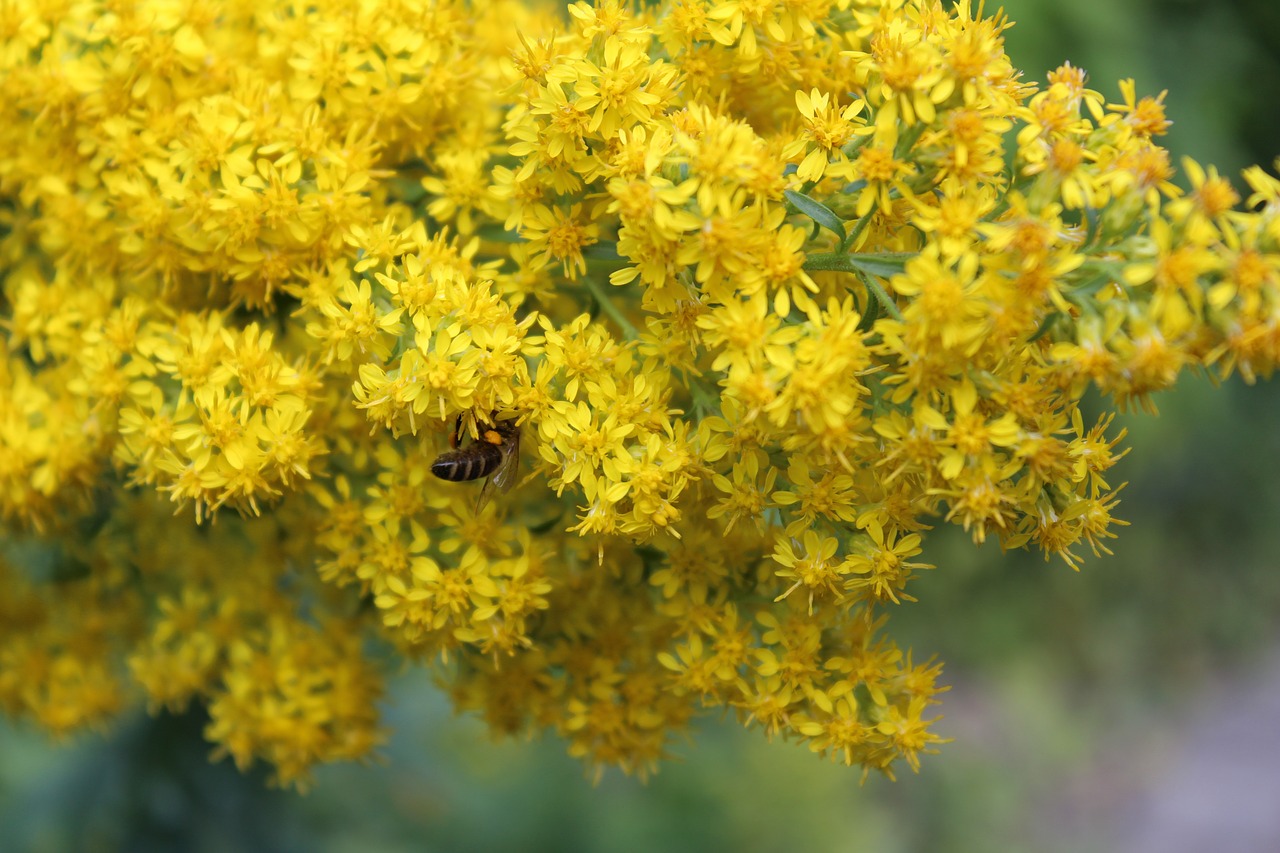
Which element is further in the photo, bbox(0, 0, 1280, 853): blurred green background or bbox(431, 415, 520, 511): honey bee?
bbox(0, 0, 1280, 853): blurred green background

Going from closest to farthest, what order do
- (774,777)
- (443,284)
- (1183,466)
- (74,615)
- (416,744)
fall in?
1. (443,284)
2. (74,615)
3. (416,744)
4. (774,777)
5. (1183,466)

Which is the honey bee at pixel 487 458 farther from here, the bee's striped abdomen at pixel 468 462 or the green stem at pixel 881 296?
the green stem at pixel 881 296

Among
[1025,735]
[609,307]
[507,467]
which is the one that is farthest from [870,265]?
[1025,735]

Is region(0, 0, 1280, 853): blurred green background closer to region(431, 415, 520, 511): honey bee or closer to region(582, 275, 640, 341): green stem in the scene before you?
region(431, 415, 520, 511): honey bee

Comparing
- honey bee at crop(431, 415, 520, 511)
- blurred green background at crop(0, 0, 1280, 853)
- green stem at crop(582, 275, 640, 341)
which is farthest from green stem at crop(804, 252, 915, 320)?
blurred green background at crop(0, 0, 1280, 853)

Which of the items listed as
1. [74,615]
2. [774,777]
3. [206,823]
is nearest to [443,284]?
[74,615]

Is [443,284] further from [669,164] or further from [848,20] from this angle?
[848,20]
